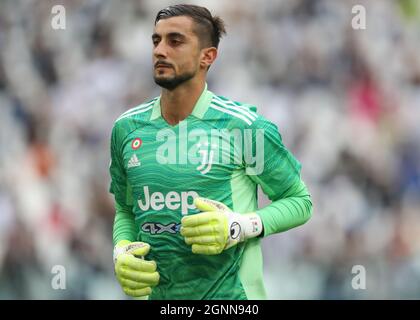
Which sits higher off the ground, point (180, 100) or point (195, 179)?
point (180, 100)

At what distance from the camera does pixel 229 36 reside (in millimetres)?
5539

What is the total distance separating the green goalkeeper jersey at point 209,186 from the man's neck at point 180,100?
0.08 ft

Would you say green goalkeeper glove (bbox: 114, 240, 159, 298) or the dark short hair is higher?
the dark short hair

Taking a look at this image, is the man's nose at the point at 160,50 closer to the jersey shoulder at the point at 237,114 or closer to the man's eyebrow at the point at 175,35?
the man's eyebrow at the point at 175,35

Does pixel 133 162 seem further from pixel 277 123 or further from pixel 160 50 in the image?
pixel 277 123

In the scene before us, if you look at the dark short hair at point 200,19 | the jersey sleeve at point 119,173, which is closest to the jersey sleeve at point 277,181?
the dark short hair at point 200,19

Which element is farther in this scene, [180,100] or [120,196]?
[120,196]

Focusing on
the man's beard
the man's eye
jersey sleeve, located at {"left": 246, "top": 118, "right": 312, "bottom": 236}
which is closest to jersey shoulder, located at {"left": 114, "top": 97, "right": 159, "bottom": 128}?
the man's beard

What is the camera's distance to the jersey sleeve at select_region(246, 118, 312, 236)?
3.10 meters

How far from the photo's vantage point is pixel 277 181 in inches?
124

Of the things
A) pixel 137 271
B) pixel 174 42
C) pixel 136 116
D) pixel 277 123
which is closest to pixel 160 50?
pixel 174 42

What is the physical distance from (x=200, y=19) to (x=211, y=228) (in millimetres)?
872

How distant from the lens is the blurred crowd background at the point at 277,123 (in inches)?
210

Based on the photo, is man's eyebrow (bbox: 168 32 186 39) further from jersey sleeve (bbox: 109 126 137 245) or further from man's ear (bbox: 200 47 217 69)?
jersey sleeve (bbox: 109 126 137 245)
